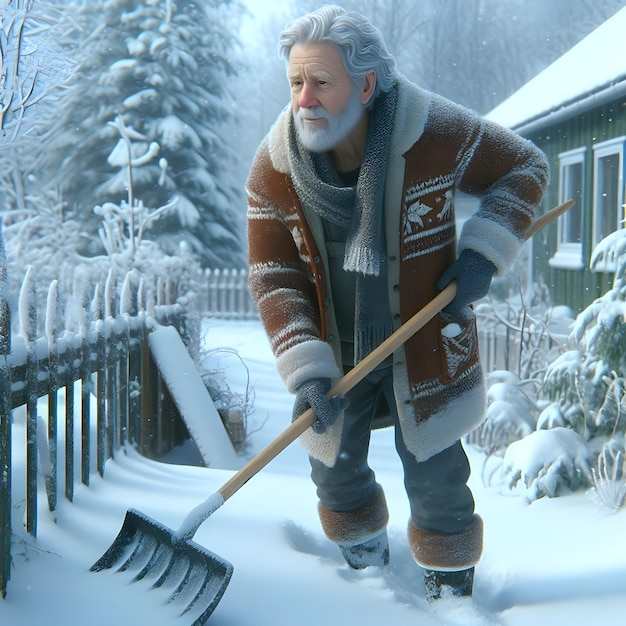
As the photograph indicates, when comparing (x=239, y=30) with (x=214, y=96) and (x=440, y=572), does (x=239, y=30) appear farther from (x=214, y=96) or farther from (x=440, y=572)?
(x=440, y=572)

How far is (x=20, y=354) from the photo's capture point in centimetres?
266

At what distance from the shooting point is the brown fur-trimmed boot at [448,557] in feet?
8.43

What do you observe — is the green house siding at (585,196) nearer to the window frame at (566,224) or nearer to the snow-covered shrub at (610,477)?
the window frame at (566,224)

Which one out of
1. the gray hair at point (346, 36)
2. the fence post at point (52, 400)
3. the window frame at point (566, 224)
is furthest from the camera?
the window frame at point (566, 224)

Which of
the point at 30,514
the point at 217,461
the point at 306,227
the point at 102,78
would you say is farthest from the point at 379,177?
the point at 102,78

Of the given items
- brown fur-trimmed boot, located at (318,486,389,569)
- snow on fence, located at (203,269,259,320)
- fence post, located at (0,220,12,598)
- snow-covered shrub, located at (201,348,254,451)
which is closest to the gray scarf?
brown fur-trimmed boot, located at (318,486,389,569)

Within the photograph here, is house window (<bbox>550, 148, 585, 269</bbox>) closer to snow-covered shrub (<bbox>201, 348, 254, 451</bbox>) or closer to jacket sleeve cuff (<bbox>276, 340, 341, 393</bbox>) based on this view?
snow-covered shrub (<bbox>201, 348, 254, 451</bbox>)

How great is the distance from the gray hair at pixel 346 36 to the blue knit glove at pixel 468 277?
67 centimetres

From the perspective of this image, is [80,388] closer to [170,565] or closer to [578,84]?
[170,565]

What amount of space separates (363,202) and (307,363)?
1.83ft

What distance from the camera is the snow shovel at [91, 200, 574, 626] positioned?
2305 mm

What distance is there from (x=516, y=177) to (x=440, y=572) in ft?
4.62

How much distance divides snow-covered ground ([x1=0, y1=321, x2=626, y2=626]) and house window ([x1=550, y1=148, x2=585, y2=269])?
4.96m

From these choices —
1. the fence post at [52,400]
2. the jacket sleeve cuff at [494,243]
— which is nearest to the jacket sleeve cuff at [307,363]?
the jacket sleeve cuff at [494,243]
